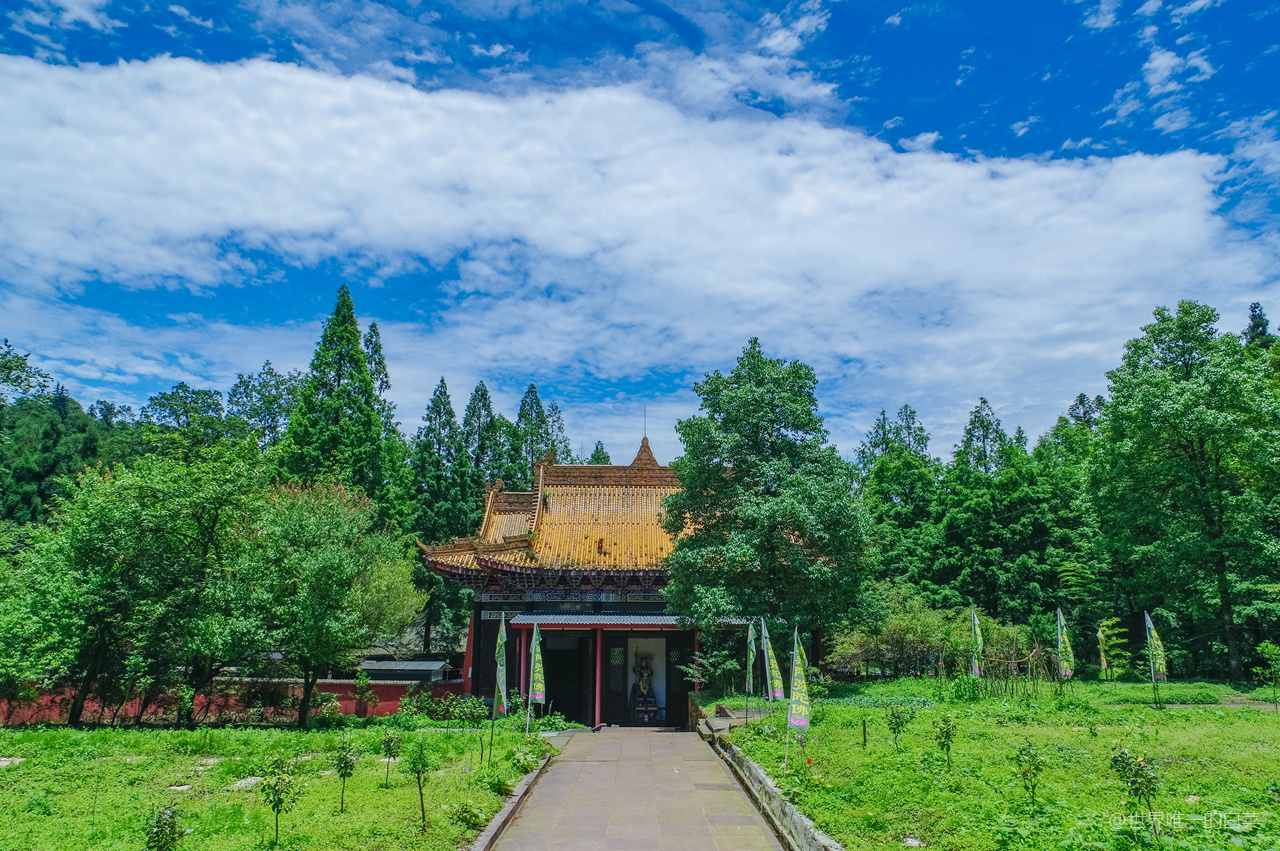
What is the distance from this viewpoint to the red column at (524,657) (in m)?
17.9

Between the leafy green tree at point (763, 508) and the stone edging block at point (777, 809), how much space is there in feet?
13.2

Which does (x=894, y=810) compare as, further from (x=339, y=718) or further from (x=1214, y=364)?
(x=1214, y=364)

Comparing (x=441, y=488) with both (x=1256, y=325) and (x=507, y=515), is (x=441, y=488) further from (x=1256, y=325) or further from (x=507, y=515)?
(x=1256, y=325)

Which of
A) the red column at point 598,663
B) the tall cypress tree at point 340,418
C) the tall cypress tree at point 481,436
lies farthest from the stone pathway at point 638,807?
the tall cypress tree at point 481,436

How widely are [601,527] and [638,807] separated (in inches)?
499

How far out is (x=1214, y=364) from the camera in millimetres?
17391

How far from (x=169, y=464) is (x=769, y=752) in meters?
12.5

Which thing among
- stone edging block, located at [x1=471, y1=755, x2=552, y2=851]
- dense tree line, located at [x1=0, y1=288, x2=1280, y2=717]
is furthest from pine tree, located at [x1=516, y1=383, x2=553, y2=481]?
stone edging block, located at [x1=471, y1=755, x2=552, y2=851]

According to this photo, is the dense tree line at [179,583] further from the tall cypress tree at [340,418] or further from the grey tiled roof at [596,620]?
the tall cypress tree at [340,418]

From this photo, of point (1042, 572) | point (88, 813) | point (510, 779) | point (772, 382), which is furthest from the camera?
point (1042, 572)

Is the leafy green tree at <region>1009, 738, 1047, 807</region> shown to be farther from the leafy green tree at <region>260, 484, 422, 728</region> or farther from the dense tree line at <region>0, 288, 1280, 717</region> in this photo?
the leafy green tree at <region>260, 484, 422, 728</region>

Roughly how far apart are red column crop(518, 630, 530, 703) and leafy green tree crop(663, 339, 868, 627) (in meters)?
4.32

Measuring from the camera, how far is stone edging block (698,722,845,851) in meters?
6.04

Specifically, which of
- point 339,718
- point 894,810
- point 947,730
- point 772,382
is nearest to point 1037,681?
point 772,382
